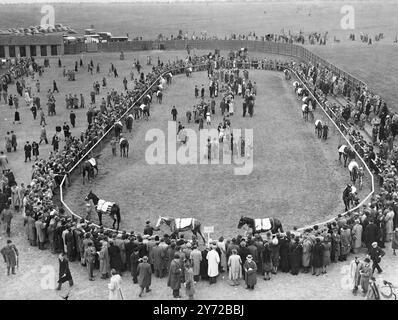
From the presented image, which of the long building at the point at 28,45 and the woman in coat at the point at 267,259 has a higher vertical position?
the long building at the point at 28,45

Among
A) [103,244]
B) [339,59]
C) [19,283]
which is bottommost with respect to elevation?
[19,283]

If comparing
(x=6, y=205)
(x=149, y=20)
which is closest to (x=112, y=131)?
(x=6, y=205)

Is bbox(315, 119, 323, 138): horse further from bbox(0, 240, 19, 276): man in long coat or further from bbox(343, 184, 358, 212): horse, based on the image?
bbox(0, 240, 19, 276): man in long coat

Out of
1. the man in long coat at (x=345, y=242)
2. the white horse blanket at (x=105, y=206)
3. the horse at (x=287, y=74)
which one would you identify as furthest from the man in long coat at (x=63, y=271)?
the horse at (x=287, y=74)

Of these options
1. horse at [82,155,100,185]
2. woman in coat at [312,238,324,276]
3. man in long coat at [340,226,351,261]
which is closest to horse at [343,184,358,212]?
man in long coat at [340,226,351,261]

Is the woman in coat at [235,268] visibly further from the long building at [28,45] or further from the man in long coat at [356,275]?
the long building at [28,45]

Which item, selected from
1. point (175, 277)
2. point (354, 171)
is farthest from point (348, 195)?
point (175, 277)
